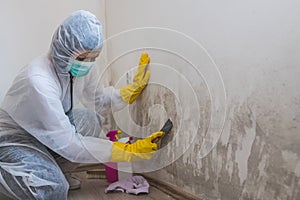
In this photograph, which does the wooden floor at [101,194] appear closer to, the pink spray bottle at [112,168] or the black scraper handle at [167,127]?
the pink spray bottle at [112,168]

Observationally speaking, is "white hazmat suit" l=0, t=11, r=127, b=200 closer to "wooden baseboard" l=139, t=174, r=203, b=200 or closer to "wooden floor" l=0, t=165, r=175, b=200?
"wooden floor" l=0, t=165, r=175, b=200

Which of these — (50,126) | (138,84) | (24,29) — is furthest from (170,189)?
(24,29)

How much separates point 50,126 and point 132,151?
33 centimetres

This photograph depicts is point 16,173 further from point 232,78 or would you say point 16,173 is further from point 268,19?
point 268,19

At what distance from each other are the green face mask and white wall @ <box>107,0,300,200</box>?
155 mm

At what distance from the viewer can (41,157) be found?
116cm

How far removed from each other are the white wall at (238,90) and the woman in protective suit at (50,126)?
19 cm

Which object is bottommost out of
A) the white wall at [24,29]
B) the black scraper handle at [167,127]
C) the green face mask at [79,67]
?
the black scraper handle at [167,127]

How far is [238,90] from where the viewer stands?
1009 millimetres

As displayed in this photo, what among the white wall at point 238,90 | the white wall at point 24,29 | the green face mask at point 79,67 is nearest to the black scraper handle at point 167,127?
the white wall at point 238,90

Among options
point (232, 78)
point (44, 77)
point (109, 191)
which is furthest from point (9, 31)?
point (232, 78)

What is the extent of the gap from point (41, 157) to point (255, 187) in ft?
2.68

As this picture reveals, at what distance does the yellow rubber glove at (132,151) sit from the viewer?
115cm

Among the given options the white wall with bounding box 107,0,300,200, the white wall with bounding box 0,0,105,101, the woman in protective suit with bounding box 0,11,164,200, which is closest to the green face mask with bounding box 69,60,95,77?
the woman in protective suit with bounding box 0,11,164,200
